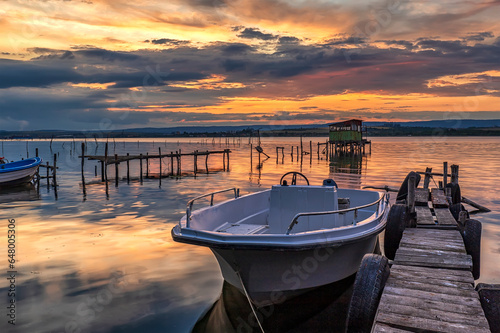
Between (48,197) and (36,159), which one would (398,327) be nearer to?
(48,197)

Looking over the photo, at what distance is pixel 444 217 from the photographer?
1171 centimetres

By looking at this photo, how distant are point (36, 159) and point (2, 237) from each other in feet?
61.3

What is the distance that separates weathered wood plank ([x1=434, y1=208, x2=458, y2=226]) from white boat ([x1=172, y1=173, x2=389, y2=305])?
2.08m

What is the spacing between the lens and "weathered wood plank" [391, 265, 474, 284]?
260 inches

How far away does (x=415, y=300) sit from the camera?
5656 millimetres

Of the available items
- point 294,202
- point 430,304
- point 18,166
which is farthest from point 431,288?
point 18,166

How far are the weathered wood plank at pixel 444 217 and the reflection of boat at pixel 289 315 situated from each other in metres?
4.23

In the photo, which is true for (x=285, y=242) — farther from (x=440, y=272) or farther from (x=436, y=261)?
(x=436, y=261)

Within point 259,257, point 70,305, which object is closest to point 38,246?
point 70,305

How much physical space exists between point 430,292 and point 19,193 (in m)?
28.2

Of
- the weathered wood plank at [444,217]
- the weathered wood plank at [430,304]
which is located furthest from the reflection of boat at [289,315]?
the weathered wood plank at [444,217]

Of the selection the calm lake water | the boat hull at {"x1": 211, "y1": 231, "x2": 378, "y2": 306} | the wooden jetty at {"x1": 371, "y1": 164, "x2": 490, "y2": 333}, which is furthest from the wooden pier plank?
the calm lake water

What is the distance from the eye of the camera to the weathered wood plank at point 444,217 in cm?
1119

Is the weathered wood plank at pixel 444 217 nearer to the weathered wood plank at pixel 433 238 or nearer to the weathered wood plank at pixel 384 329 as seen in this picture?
the weathered wood plank at pixel 433 238
